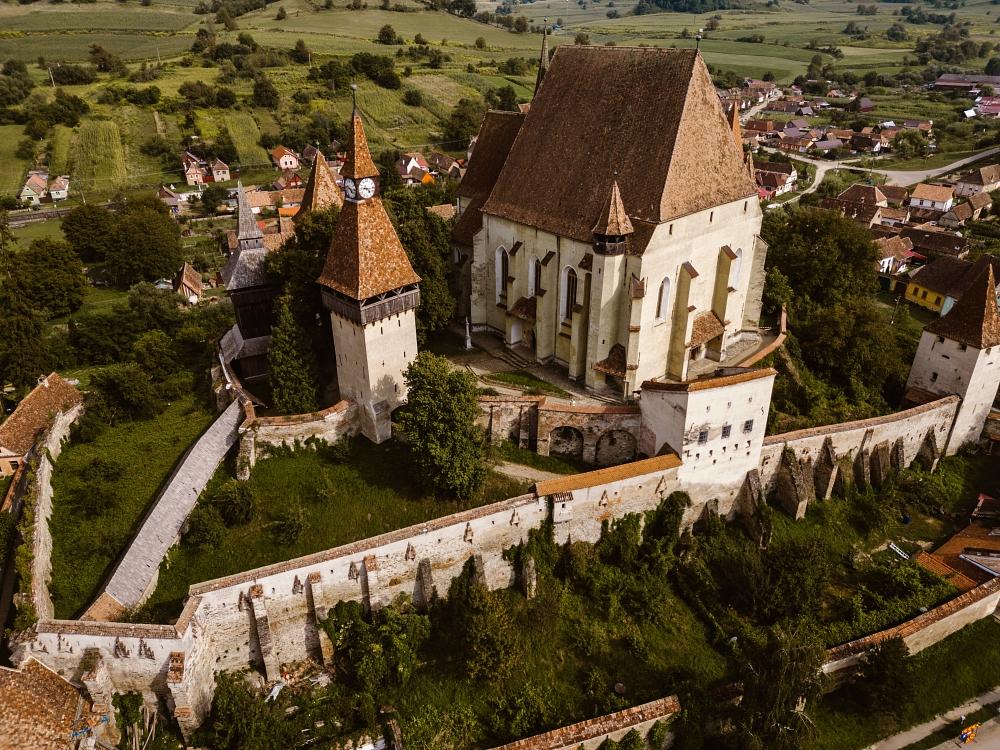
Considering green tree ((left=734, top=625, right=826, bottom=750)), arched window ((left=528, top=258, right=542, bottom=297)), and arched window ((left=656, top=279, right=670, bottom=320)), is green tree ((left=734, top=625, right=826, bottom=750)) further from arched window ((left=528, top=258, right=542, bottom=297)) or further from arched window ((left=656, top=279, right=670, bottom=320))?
arched window ((left=528, top=258, right=542, bottom=297))

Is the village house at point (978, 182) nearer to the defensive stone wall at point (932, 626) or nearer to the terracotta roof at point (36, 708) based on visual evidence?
the defensive stone wall at point (932, 626)

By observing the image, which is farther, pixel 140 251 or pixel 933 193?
pixel 933 193

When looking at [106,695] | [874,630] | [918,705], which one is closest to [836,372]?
[874,630]

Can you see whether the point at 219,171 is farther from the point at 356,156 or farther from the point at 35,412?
the point at 356,156

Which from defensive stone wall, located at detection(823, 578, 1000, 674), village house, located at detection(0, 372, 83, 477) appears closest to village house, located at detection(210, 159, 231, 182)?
village house, located at detection(0, 372, 83, 477)

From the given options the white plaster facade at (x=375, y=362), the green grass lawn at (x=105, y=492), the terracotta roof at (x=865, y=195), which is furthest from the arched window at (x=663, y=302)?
the terracotta roof at (x=865, y=195)

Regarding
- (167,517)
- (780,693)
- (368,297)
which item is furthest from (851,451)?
(167,517)
